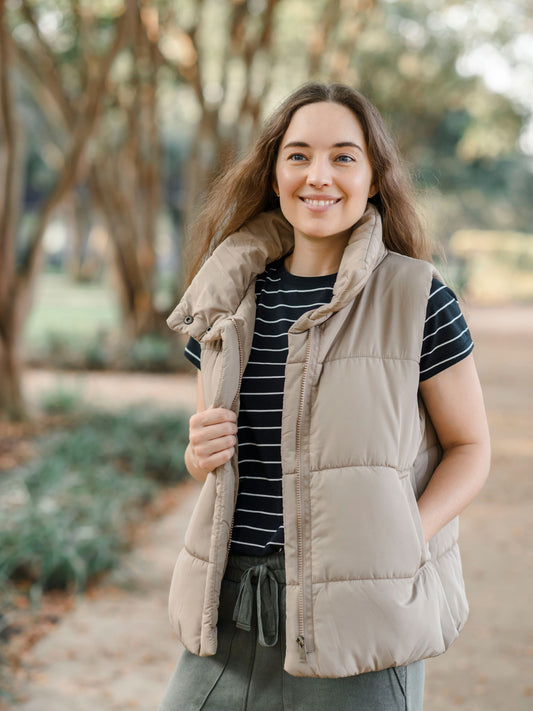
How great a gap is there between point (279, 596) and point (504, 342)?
20.0m

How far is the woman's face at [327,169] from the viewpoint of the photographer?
80.7 inches

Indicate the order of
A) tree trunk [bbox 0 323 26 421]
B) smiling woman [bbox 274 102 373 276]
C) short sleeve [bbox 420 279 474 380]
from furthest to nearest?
tree trunk [bbox 0 323 26 421]
smiling woman [bbox 274 102 373 276]
short sleeve [bbox 420 279 474 380]

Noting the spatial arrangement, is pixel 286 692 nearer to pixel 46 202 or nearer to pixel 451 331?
pixel 451 331

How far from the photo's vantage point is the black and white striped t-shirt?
195 cm

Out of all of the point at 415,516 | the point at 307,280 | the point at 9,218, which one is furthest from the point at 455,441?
the point at 9,218

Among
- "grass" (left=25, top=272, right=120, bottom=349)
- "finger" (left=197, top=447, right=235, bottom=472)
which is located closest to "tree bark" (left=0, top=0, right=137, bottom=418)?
"grass" (left=25, top=272, right=120, bottom=349)

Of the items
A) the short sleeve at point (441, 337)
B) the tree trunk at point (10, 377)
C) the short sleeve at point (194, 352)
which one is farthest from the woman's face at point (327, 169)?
the tree trunk at point (10, 377)

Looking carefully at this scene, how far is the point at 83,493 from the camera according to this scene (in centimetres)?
645

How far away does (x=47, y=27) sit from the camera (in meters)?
13.0

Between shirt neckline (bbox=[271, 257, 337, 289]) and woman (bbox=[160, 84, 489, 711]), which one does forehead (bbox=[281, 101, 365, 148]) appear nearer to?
woman (bbox=[160, 84, 489, 711])

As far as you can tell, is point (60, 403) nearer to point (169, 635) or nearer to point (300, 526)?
point (169, 635)

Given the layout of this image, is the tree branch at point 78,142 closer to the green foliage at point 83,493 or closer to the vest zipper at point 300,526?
the green foliage at point 83,493

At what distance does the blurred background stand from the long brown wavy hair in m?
0.18

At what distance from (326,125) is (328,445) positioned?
72 cm
